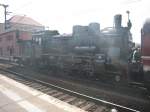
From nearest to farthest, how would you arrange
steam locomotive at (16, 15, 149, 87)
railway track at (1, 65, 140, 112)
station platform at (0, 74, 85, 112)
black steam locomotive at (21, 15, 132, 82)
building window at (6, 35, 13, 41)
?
1. station platform at (0, 74, 85, 112)
2. railway track at (1, 65, 140, 112)
3. steam locomotive at (16, 15, 149, 87)
4. black steam locomotive at (21, 15, 132, 82)
5. building window at (6, 35, 13, 41)

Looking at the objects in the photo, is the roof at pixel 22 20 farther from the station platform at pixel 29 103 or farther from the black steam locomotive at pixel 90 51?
the station platform at pixel 29 103

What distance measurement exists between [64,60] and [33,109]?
9.13m

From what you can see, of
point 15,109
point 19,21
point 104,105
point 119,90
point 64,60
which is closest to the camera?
point 15,109

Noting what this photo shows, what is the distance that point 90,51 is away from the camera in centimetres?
1475

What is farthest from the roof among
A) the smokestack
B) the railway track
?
the railway track

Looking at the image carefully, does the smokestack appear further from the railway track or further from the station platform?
the station platform

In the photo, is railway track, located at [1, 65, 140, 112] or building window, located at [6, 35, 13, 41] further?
building window, located at [6, 35, 13, 41]

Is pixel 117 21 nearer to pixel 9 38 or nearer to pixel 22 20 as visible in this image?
pixel 9 38

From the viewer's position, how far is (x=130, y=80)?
36.3ft

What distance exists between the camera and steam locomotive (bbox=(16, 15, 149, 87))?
12273 millimetres

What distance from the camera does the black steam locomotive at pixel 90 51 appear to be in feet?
42.8

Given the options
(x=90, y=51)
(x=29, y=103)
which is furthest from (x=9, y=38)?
(x=29, y=103)

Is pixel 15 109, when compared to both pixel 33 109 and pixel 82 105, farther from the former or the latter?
pixel 82 105

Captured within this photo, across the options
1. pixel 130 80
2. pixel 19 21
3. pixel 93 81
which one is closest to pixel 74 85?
pixel 93 81
